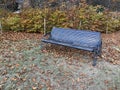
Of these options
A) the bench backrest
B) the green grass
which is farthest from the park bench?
the green grass

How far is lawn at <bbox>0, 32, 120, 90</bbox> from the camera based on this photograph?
5136 mm

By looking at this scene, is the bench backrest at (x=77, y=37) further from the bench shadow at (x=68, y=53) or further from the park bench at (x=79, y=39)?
the bench shadow at (x=68, y=53)

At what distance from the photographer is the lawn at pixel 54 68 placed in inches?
202

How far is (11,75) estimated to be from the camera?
17.9ft

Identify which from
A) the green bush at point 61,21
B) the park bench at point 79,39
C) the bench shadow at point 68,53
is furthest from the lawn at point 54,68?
the green bush at point 61,21

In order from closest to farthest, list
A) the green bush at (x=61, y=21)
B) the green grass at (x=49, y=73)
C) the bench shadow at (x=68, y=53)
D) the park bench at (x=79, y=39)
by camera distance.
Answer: the green grass at (x=49, y=73), the park bench at (x=79, y=39), the bench shadow at (x=68, y=53), the green bush at (x=61, y=21)

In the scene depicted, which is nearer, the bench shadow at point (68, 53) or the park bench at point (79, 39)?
the park bench at point (79, 39)

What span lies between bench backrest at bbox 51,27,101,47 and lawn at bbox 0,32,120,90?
15.2 inches

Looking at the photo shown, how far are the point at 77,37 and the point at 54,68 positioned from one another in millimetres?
1580

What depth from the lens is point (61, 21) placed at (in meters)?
9.05

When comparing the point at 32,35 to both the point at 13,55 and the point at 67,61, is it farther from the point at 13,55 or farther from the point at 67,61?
the point at 67,61

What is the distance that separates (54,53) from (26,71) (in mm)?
1489

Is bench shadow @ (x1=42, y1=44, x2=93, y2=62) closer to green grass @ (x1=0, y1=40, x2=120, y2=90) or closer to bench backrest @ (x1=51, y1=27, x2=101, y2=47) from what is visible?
green grass @ (x1=0, y1=40, x2=120, y2=90)

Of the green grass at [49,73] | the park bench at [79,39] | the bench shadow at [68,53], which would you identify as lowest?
the green grass at [49,73]
